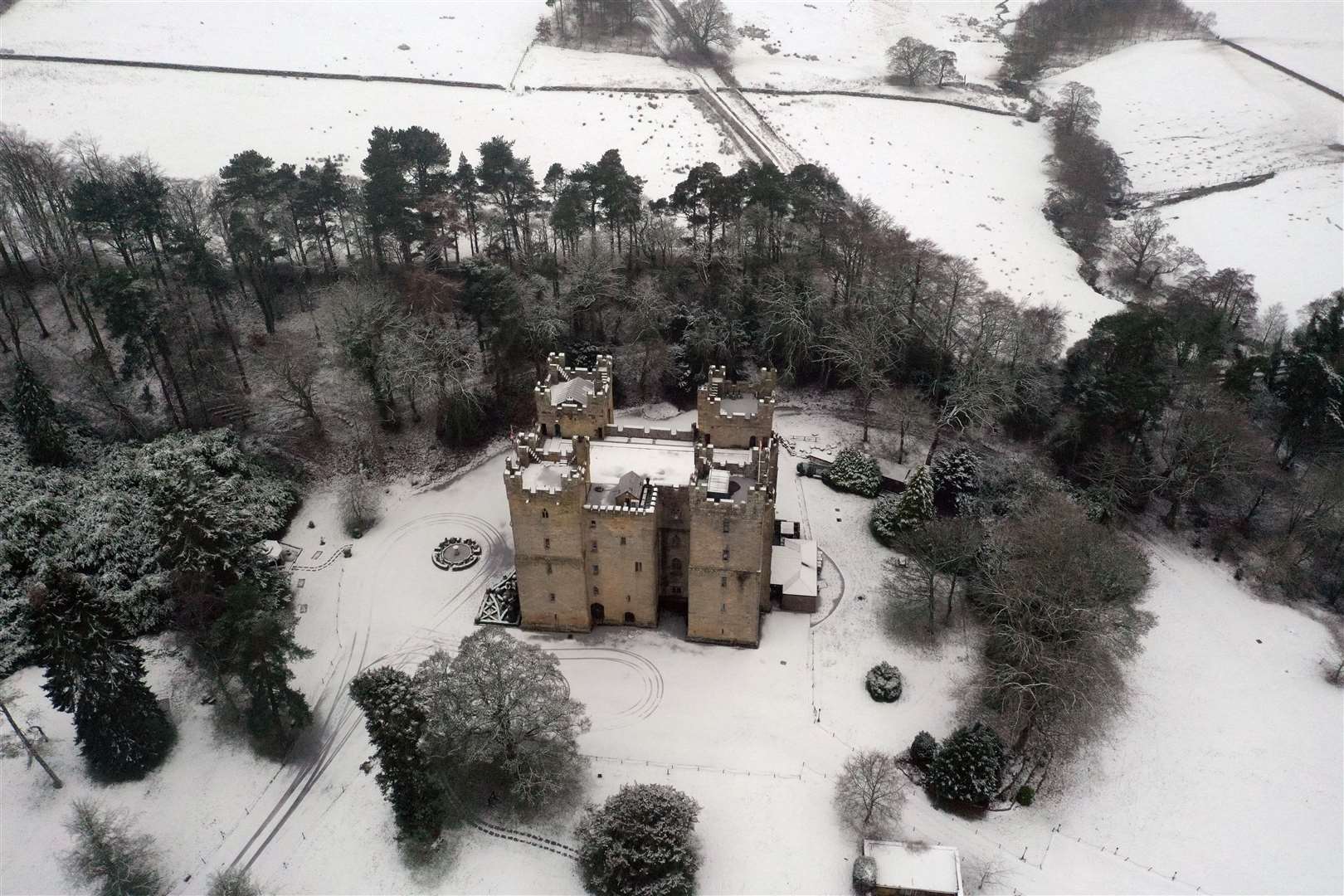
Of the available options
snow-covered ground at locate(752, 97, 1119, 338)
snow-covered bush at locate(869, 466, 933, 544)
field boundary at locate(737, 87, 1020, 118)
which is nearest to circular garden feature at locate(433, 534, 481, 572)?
snow-covered bush at locate(869, 466, 933, 544)

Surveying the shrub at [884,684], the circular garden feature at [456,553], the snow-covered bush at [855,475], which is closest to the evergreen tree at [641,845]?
the shrub at [884,684]

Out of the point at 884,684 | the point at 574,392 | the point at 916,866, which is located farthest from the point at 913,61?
the point at 916,866

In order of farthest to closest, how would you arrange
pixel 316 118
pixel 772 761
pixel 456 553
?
1. pixel 316 118
2. pixel 456 553
3. pixel 772 761

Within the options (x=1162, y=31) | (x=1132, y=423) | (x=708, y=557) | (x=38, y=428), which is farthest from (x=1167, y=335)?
(x=1162, y=31)

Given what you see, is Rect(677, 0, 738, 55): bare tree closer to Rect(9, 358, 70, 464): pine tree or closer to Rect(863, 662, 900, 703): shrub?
Rect(9, 358, 70, 464): pine tree

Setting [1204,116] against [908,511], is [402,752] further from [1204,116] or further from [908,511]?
[1204,116]

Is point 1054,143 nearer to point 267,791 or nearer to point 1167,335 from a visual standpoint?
point 1167,335

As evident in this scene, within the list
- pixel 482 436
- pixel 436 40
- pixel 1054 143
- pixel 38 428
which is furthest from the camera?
pixel 436 40
